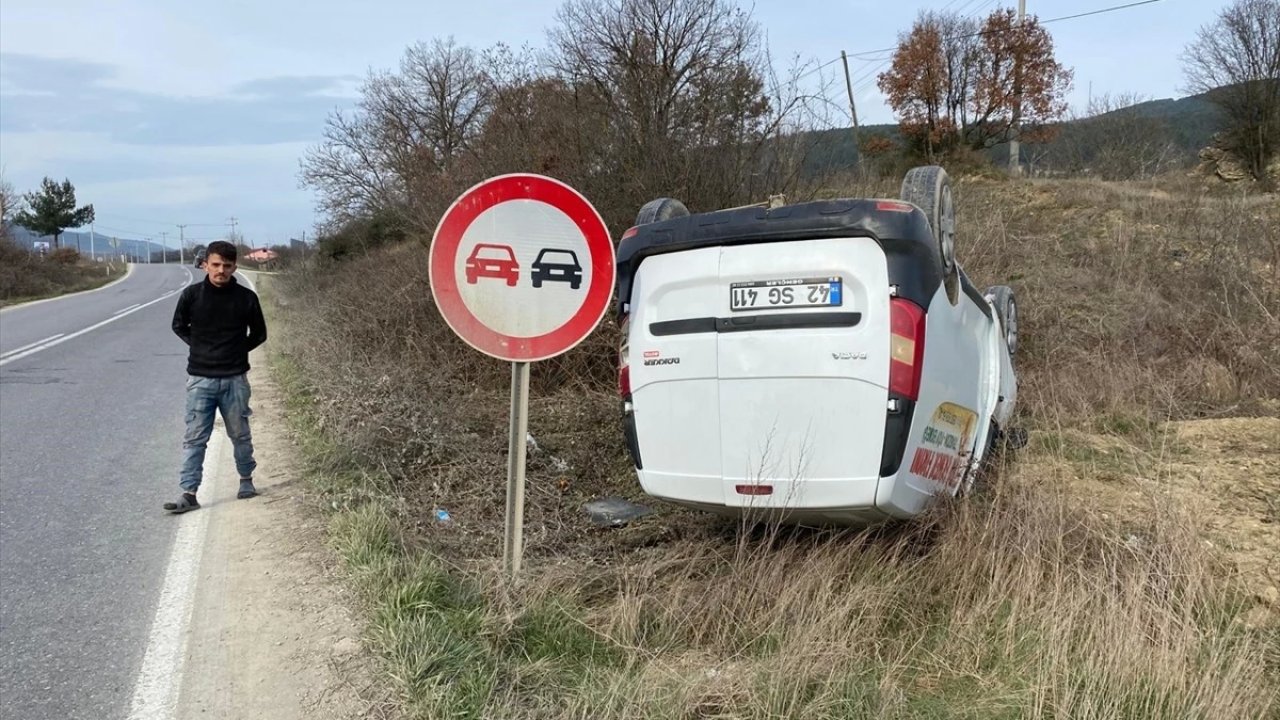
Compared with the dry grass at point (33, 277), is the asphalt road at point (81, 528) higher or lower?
lower

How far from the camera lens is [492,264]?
146 inches

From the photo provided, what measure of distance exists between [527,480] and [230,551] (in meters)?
1.85

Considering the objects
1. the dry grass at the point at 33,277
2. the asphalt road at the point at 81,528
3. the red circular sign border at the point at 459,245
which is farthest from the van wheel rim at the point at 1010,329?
the dry grass at the point at 33,277

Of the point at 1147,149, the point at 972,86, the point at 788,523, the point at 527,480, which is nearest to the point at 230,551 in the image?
the point at 527,480

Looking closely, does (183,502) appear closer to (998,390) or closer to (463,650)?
(463,650)

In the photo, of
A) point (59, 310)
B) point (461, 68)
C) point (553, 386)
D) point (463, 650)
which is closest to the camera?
point (463, 650)

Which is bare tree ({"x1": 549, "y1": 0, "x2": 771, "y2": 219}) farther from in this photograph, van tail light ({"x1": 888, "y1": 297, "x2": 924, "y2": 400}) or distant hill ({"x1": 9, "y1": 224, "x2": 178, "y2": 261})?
distant hill ({"x1": 9, "y1": 224, "x2": 178, "y2": 261})

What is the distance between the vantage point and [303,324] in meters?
14.3

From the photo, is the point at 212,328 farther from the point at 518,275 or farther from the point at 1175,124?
the point at 1175,124

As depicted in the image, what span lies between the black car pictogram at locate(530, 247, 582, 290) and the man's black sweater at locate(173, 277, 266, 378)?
125 inches

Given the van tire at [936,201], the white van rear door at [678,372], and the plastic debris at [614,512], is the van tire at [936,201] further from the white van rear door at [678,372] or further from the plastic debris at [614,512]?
the plastic debris at [614,512]

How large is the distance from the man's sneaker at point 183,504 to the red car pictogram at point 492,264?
10.6ft

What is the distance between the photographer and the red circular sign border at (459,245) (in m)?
3.65

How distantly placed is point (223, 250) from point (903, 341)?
15.3ft
